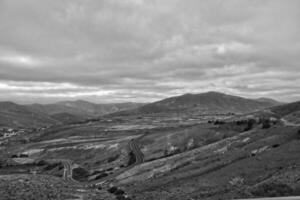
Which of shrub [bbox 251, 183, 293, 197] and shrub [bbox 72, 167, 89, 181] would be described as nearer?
shrub [bbox 251, 183, 293, 197]

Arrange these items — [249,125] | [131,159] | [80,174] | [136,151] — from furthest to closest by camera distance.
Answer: [136,151] < [249,125] < [131,159] < [80,174]

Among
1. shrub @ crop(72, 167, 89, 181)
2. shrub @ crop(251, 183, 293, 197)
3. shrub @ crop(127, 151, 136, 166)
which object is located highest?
shrub @ crop(251, 183, 293, 197)

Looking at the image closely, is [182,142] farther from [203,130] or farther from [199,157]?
[199,157]

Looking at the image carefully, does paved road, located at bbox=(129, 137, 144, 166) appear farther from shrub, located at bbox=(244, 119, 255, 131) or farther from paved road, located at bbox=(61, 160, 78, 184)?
shrub, located at bbox=(244, 119, 255, 131)

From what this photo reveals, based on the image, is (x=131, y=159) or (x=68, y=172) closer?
(x=68, y=172)

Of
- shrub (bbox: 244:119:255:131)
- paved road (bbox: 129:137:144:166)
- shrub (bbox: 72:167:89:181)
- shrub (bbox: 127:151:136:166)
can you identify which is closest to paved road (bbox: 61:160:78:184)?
shrub (bbox: 72:167:89:181)

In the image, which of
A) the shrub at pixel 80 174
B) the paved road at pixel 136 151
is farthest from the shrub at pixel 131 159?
the shrub at pixel 80 174

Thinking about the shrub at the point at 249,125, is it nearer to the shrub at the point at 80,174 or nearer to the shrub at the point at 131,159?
the shrub at the point at 131,159

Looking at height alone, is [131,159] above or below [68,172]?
above

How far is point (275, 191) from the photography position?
2712 cm

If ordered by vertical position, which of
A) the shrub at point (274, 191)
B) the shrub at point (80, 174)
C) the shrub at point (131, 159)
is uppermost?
the shrub at point (274, 191)

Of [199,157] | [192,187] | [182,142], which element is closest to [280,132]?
[199,157]

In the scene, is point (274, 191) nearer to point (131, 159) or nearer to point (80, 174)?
point (80, 174)

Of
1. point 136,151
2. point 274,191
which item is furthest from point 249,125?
point 274,191
